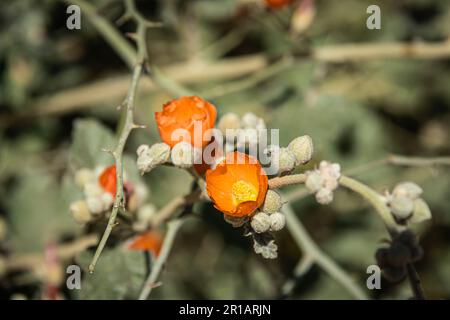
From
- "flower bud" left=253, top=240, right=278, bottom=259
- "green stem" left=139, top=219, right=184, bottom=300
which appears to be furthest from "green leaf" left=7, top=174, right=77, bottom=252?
"flower bud" left=253, top=240, right=278, bottom=259

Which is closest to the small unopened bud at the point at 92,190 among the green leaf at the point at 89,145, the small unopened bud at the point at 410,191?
the green leaf at the point at 89,145

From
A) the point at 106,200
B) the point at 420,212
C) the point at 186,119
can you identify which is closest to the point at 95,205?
the point at 106,200

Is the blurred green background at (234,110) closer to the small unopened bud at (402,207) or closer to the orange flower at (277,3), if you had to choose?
the orange flower at (277,3)

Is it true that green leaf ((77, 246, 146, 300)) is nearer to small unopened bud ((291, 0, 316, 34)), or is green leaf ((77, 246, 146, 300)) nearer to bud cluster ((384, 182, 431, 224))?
bud cluster ((384, 182, 431, 224))

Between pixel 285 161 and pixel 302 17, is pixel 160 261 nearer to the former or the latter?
pixel 285 161
